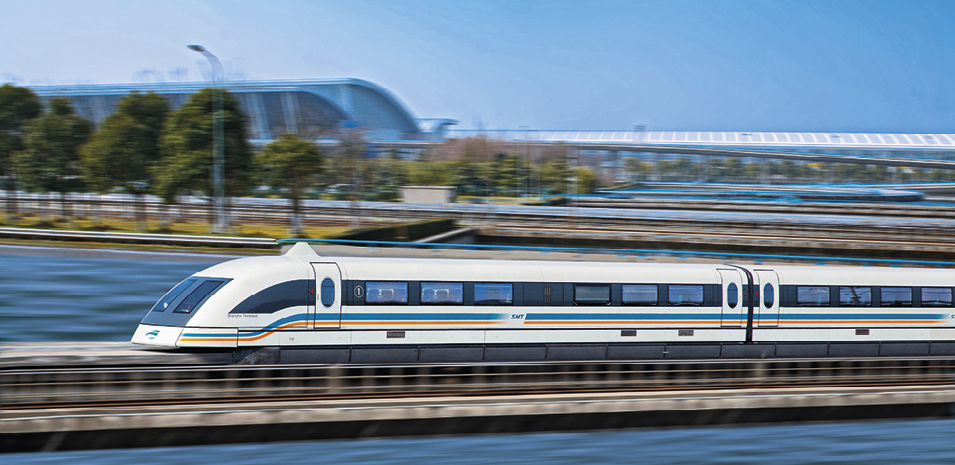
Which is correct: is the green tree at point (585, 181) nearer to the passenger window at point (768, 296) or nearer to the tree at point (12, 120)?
the tree at point (12, 120)

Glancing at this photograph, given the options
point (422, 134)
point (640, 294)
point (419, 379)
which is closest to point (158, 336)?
point (419, 379)

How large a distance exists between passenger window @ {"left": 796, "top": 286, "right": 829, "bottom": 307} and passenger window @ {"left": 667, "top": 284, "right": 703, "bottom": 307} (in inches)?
88.3

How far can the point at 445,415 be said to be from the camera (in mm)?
11859

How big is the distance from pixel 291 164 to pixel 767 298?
27.0 meters

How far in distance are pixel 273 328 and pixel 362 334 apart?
1.56 m

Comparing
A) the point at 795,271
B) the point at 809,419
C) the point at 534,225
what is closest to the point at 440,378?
the point at 809,419

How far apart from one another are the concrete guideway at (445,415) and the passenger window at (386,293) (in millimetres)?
2211

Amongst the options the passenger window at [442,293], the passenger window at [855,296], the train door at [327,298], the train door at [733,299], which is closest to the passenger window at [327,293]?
the train door at [327,298]

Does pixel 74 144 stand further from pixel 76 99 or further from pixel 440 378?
pixel 76 99

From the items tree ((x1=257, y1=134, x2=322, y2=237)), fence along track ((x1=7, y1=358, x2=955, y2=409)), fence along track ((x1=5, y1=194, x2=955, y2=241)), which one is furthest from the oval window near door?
fence along track ((x1=5, y1=194, x2=955, y2=241))

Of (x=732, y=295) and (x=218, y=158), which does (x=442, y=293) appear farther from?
(x=218, y=158)

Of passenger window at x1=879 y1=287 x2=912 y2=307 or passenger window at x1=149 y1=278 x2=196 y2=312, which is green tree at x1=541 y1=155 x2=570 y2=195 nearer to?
passenger window at x1=879 y1=287 x2=912 y2=307

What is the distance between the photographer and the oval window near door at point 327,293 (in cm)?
1364

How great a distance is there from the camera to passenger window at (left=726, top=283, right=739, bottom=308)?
15.7 meters
